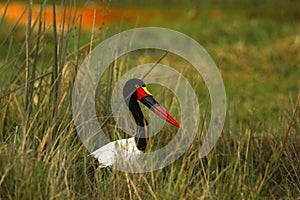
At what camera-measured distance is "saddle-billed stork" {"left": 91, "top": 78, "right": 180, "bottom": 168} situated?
10.2 feet

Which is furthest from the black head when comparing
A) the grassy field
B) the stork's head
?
the grassy field

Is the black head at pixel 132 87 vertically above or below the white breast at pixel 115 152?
above

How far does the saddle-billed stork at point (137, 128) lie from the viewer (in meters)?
3.11

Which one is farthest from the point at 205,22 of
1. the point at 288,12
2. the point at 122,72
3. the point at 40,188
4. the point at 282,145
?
the point at 40,188

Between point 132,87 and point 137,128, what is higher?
point 132,87

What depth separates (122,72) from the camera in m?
3.87

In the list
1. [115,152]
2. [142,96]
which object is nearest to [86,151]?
[115,152]

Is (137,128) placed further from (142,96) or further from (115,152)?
(115,152)

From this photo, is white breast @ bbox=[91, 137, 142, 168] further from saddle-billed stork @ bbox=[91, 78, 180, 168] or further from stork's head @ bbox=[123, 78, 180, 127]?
stork's head @ bbox=[123, 78, 180, 127]

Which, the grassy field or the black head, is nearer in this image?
the grassy field

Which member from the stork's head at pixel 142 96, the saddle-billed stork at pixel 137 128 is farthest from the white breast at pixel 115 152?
the stork's head at pixel 142 96

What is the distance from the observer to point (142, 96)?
326 centimetres

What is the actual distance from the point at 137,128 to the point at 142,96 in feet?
0.51

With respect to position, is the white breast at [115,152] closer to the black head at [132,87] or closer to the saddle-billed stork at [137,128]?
the saddle-billed stork at [137,128]
